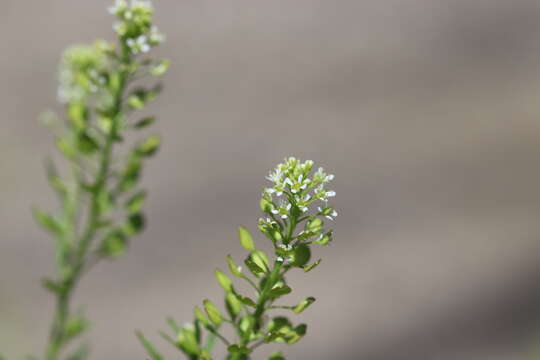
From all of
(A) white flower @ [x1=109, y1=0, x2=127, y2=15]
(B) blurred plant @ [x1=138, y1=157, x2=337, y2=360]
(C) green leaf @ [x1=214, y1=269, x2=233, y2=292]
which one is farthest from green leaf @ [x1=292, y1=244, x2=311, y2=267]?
(A) white flower @ [x1=109, y1=0, x2=127, y2=15]

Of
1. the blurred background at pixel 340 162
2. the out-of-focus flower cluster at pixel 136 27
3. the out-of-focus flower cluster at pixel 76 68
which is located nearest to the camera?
the out-of-focus flower cluster at pixel 136 27

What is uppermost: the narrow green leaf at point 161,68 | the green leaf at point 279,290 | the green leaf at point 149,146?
the narrow green leaf at point 161,68

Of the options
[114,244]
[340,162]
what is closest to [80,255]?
[114,244]

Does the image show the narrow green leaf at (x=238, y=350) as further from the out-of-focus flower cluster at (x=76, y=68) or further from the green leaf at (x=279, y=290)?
the out-of-focus flower cluster at (x=76, y=68)

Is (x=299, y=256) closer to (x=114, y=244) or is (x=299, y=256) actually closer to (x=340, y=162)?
(x=114, y=244)

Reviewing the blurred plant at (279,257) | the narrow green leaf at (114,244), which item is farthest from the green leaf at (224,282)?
the narrow green leaf at (114,244)

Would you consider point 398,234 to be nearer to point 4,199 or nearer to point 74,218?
point 4,199
